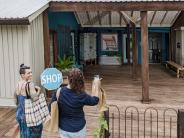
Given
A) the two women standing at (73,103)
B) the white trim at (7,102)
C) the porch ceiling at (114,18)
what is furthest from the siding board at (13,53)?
the porch ceiling at (114,18)

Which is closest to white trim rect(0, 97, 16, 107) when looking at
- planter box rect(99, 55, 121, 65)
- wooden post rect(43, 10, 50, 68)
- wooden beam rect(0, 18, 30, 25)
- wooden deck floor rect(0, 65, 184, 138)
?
wooden deck floor rect(0, 65, 184, 138)

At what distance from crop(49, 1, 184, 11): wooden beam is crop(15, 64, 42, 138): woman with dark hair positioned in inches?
239

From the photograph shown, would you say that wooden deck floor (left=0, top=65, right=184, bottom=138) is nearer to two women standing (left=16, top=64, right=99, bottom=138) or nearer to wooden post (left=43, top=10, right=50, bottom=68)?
wooden post (left=43, top=10, right=50, bottom=68)

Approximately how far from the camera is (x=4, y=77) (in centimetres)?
1112

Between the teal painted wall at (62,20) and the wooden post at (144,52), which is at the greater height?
the teal painted wall at (62,20)

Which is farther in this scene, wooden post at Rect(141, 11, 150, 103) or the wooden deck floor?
wooden post at Rect(141, 11, 150, 103)

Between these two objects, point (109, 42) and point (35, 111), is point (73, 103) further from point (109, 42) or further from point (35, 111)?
point (109, 42)

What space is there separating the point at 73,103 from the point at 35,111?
122 centimetres

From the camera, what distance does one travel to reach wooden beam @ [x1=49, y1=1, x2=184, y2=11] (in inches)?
448

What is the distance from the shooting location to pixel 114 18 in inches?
842

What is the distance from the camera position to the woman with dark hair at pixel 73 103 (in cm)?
500

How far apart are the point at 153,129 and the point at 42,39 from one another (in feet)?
17.0

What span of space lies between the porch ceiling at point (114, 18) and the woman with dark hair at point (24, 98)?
13.7 m

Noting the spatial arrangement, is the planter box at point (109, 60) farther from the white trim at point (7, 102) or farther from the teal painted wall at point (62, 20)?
the white trim at point (7, 102)
